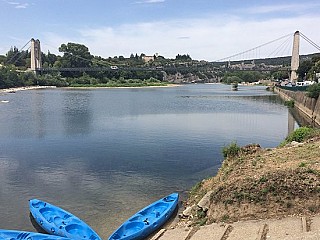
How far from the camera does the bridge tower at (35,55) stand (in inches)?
4668

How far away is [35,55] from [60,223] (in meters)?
119

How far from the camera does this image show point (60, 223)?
10.3m

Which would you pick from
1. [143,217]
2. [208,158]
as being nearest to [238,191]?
[143,217]

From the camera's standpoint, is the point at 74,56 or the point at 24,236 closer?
the point at 24,236

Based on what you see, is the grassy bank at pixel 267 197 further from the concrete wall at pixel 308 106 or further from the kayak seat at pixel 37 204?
the concrete wall at pixel 308 106

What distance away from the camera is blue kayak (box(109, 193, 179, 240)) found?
9.66 m

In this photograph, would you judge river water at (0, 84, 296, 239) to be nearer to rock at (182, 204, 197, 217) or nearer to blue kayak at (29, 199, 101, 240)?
blue kayak at (29, 199, 101, 240)

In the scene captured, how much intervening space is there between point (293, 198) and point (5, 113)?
128 feet

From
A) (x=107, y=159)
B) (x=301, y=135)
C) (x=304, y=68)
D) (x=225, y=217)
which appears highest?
(x=304, y=68)

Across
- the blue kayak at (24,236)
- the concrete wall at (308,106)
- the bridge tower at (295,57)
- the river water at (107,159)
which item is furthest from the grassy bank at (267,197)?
the bridge tower at (295,57)

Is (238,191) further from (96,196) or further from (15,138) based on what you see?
(15,138)

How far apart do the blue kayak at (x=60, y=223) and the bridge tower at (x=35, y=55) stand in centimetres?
11244

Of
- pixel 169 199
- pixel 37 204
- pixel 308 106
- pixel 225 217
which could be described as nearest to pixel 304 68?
pixel 308 106

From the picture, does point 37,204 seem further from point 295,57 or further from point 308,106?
point 295,57
